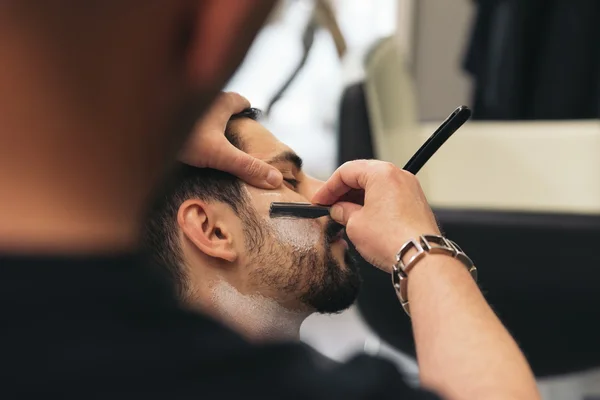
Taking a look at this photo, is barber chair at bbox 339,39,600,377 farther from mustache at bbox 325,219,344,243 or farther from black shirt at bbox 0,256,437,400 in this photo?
black shirt at bbox 0,256,437,400

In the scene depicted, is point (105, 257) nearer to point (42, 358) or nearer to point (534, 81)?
point (42, 358)

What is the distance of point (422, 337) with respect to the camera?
1.44 ft

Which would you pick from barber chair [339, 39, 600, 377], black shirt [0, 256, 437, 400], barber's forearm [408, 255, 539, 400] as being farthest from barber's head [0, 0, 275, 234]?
barber chair [339, 39, 600, 377]

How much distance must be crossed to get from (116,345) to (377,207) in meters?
0.32

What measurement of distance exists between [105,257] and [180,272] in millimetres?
292

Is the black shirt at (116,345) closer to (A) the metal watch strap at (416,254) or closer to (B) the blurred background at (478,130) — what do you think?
(B) the blurred background at (478,130)

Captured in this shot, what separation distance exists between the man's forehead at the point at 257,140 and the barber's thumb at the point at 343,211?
6 centimetres

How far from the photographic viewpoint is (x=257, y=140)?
55 cm

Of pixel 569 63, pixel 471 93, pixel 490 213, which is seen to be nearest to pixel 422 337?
pixel 490 213

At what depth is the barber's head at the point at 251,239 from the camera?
1.77 ft

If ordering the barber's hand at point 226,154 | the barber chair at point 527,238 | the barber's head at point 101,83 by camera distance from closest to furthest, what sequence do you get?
the barber's head at point 101,83 → the barber's hand at point 226,154 → the barber chair at point 527,238

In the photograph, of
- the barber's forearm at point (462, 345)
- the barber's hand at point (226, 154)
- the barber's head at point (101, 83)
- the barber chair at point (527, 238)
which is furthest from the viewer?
the barber chair at point (527, 238)

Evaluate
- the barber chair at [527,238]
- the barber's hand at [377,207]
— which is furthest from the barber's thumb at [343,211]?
the barber chair at [527,238]

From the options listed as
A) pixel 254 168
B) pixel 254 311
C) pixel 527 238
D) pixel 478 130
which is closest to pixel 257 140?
pixel 254 168
